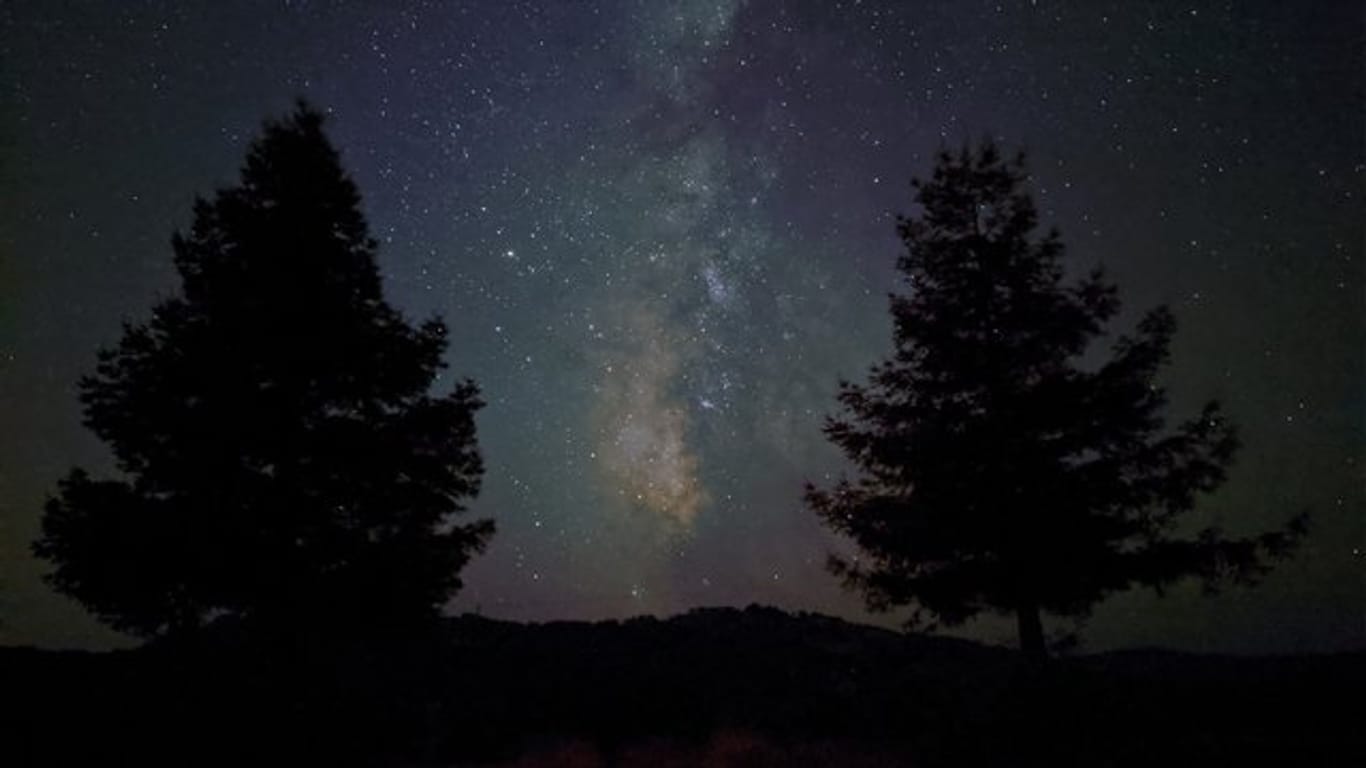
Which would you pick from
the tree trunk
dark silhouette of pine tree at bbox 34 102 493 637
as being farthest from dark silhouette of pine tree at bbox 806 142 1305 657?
dark silhouette of pine tree at bbox 34 102 493 637

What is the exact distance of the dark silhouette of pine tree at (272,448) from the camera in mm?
13398

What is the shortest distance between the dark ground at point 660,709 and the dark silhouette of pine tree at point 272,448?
6.85 feet

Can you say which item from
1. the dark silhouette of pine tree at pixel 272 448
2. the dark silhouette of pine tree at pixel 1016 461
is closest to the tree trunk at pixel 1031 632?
the dark silhouette of pine tree at pixel 1016 461

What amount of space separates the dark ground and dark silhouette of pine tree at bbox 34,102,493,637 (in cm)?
209

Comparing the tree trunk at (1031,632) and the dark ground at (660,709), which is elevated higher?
the tree trunk at (1031,632)

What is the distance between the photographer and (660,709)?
60.0 ft

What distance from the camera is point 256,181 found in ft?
52.5

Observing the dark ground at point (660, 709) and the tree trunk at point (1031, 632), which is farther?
the tree trunk at point (1031, 632)

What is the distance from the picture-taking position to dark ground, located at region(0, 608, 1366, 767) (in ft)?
44.7

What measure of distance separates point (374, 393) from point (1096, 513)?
13.8 m

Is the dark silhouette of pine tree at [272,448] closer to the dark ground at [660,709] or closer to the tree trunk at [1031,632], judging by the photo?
the dark ground at [660,709]

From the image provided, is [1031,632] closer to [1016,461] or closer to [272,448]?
[1016,461]

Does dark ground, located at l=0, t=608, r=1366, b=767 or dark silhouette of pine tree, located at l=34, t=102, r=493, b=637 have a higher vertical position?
dark silhouette of pine tree, located at l=34, t=102, r=493, b=637

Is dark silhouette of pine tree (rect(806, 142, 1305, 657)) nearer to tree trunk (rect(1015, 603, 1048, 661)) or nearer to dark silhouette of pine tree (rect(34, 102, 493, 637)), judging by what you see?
tree trunk (rect(1015, 603, 1048, 661))
